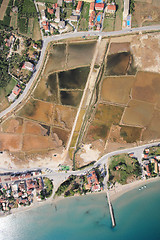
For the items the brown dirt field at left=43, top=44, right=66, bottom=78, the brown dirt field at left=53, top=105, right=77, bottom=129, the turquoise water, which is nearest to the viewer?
the brown dirt field at left=43, top=44, right=66, bottom=78

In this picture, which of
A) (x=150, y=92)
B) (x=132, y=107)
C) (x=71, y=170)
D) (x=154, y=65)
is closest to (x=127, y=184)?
(x=71, y=170)

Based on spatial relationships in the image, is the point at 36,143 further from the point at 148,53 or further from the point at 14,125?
the point at 148,53

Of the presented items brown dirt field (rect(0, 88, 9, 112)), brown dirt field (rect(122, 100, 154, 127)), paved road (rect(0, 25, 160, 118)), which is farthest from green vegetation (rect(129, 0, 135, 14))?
brown dirt field (rect(0, 88, 9, 112))

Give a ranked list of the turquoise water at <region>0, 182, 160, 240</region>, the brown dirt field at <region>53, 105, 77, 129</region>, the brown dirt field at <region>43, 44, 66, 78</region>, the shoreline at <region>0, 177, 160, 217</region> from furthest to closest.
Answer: the turquoise water at <region>0, 182, 160, 240</region> → the shoreline at <region>0, 177, 160, 217</region> → the brown dirt field at <region>53, 105, 77, 129</region> → the brown dirt field at <region>43, 44, 66, 78</region>

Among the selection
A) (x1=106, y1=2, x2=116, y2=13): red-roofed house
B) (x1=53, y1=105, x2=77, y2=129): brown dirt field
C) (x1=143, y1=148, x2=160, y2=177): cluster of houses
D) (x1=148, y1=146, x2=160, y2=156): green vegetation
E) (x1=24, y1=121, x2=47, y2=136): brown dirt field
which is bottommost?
(x1=143, y1=148, x2=160, y2=177): cluster of houses

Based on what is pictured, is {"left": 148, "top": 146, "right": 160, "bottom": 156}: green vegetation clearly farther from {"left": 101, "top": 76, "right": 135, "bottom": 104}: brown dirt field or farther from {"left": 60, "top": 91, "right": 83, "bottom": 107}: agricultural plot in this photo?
{"left": 60, "top": 91, "right": 83, "bottom": 107}: agricultural plot

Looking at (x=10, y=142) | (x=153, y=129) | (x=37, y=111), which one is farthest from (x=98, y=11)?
(x=10, y=142)

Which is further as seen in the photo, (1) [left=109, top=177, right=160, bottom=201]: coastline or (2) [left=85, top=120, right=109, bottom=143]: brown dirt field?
(1) [left=109, top=177, right=160, bottom=201]: coastline
